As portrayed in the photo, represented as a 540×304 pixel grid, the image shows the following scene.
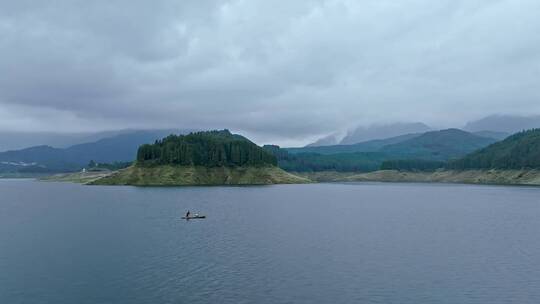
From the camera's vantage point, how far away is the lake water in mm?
54500

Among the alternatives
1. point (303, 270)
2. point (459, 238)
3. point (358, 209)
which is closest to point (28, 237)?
point (303, 270)

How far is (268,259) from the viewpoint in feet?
237

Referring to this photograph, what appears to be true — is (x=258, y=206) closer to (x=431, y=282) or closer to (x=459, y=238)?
(x=459, y=238)

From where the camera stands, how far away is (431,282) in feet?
195

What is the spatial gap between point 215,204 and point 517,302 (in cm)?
12563

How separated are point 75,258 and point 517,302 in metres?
58.3

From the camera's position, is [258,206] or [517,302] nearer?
[517,302]

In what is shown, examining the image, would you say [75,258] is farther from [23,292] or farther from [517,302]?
[517,302]

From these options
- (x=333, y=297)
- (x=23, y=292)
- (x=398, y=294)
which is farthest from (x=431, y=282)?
(x=23, y=292)

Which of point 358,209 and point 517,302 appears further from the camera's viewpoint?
point 358,209

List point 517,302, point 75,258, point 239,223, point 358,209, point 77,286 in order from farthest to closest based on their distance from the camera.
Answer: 1. point 358,209
2. point 239,223
3. point 75,258
4. point 77,286
5. point 517,302

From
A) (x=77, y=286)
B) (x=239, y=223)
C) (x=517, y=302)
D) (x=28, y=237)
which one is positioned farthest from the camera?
(x=239, y=223)

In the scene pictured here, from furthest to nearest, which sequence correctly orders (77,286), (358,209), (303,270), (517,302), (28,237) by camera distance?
1. (358,209)
2. (28,237)
3. (303,270)
4. (77,286)
5. (517,302)

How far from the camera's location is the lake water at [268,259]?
5450 centimetres
